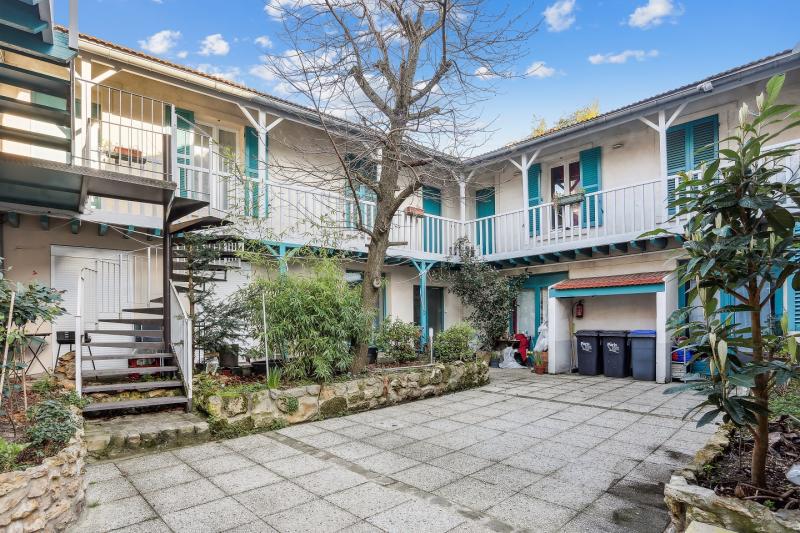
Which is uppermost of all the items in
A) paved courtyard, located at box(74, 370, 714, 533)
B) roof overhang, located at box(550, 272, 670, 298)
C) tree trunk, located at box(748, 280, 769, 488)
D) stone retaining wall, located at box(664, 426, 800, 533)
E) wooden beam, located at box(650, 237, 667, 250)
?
wooden beam, located at box(650, 237, 667, 250)

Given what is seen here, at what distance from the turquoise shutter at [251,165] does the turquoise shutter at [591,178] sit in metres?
7.65

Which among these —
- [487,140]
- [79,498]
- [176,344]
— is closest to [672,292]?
[487,140]

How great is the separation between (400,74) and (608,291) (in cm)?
627

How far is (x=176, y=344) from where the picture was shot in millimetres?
6320

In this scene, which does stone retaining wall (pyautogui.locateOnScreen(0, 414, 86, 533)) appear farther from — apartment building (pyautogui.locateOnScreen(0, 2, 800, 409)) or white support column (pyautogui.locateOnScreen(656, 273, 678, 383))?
white support column (pyautogui.locateOnScreen(656, 273, 678, 383))

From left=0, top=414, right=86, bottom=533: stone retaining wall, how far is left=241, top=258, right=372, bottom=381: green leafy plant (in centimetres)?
319

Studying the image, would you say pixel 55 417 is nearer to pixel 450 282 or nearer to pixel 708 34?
pixel 450 282

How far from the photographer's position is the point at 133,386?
226 inches

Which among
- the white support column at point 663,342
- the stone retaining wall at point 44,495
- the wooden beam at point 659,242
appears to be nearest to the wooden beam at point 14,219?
the stone retaining wall at point 44,495

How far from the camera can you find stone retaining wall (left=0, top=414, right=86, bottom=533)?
267 cm

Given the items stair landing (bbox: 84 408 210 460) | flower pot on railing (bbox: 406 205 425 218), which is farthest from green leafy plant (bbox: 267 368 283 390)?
flower pot on railing (bbox: 406 205 425 218)

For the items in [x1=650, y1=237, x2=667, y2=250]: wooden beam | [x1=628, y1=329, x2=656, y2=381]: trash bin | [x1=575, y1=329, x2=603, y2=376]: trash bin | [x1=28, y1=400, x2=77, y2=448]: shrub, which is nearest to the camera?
[x1=28, y1=400, x2=77, y2=448]: shrub

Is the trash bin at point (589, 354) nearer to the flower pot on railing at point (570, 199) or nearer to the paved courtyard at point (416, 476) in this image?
the flower pot on railing at point (570, 199)

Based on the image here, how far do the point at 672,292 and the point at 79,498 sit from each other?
10269 millimetres
